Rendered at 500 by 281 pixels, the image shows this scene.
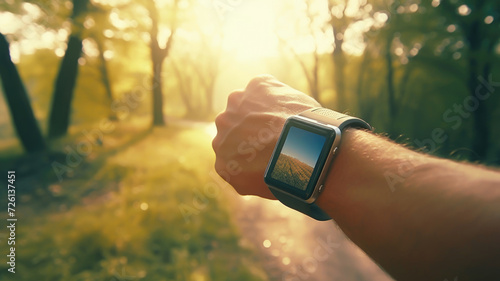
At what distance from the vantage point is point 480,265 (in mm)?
695

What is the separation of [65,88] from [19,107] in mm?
2322

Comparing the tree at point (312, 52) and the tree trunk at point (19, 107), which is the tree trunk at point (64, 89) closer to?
the tree trunk at point (19, 107)

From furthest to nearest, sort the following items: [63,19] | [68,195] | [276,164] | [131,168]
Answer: [63,19] < [131,168] < [68,195] < [276,164]

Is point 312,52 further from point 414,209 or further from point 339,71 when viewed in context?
point 414,209

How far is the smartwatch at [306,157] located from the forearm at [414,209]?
0.05 m

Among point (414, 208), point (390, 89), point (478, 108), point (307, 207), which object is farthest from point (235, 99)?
point (390, 89)

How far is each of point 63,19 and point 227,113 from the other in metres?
8.44

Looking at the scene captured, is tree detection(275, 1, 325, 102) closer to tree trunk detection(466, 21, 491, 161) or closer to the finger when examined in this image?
tree trunk detection(466, 21, 491, 161)

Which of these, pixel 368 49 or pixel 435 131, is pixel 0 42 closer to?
pixel 368 49

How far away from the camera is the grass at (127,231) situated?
122 inches

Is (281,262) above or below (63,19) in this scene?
below

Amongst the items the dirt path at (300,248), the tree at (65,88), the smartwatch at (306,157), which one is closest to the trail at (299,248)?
the dirt path at (300,248)

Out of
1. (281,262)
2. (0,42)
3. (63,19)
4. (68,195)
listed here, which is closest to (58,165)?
(68,195)

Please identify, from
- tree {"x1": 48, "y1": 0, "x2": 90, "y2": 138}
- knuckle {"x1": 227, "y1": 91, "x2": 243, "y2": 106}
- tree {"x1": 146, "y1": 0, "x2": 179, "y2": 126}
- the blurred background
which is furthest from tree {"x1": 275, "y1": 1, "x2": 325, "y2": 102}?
knuckle {"x1": 227, "y1": 91, "x2": 243, "y2": 106}
